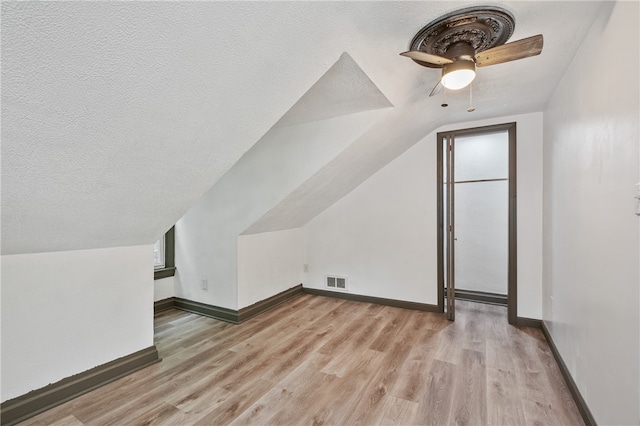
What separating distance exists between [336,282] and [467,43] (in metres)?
3.25

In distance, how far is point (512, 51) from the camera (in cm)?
166

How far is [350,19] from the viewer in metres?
1.44

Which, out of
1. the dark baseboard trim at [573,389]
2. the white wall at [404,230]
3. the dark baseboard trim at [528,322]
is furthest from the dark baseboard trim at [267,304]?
the dark baseboard trim at [573,389]

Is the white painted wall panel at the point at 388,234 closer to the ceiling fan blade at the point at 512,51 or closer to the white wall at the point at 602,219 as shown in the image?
the white wall at the point at 602,219

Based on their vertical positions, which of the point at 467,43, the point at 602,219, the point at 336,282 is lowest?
the point at 336,282

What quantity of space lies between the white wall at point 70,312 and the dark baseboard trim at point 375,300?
234cm

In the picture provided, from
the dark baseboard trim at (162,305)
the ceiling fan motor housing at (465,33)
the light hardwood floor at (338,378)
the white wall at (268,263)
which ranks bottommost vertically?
the light hardwood floor at (338,378)

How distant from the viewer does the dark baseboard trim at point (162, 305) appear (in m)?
3.62

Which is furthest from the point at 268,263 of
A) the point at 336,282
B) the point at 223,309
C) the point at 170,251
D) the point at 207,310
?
the point at 170,251

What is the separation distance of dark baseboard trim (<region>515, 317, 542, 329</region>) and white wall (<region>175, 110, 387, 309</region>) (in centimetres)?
266

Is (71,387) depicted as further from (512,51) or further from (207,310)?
(512,51)

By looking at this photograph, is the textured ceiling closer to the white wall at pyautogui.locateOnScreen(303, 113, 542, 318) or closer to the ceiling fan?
the ceiling fan

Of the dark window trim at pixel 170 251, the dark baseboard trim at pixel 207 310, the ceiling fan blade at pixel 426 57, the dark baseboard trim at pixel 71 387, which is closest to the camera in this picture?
the ceiling fan blade at pixel 426 57

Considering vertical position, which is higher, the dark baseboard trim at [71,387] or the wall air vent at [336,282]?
the wall air vent at [336,282]
